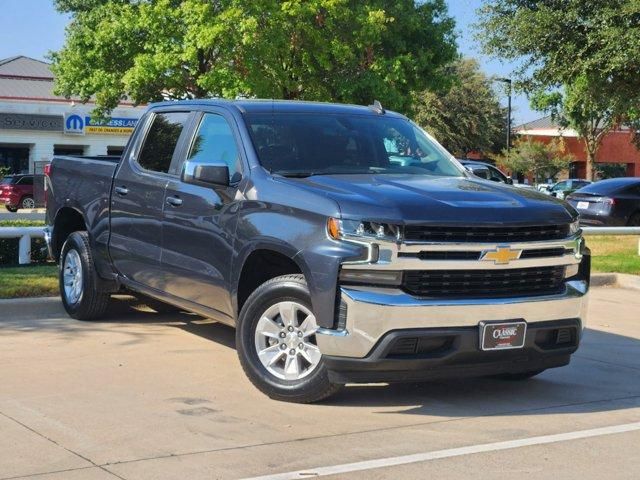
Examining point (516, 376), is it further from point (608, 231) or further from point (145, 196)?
point (608, 231)

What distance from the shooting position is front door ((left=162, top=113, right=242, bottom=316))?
7129 millimetres

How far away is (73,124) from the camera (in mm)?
52188

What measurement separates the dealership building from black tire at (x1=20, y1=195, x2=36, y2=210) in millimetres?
10184

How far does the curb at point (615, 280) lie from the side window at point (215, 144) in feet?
24.5

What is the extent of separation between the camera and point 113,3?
39250mm

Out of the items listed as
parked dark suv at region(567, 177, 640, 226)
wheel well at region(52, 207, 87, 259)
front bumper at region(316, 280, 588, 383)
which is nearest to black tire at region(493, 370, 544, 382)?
front bumper at region(316, 280, 588, 383)

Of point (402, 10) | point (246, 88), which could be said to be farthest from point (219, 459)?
point (402, 10)

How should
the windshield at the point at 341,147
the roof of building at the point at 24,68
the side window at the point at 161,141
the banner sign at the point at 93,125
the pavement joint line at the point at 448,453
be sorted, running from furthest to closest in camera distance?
1. the roof of building at the point at 24,68
2. the banner sign at the point at 93,125
3. the side window at the point at 161,141
4. the windshield at the point at 341,147
5. the pavement joint line at the point at 448,453

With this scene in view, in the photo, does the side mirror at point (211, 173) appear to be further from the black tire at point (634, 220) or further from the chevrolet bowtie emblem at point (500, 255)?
the black tire at point (634, 220)

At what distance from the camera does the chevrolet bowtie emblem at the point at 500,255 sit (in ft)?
20.6

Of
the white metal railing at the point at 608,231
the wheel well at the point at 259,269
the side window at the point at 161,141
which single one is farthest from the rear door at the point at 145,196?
the white metal railing at the point at 608,231

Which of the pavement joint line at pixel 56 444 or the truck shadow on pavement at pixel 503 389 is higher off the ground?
the truck shadow on pavement at pixel 503 389

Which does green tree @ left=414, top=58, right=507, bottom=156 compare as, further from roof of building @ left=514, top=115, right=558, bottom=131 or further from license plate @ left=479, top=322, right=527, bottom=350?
license plate @ left=479, top=322, right=527, bottom=350

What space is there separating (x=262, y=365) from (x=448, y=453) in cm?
159
